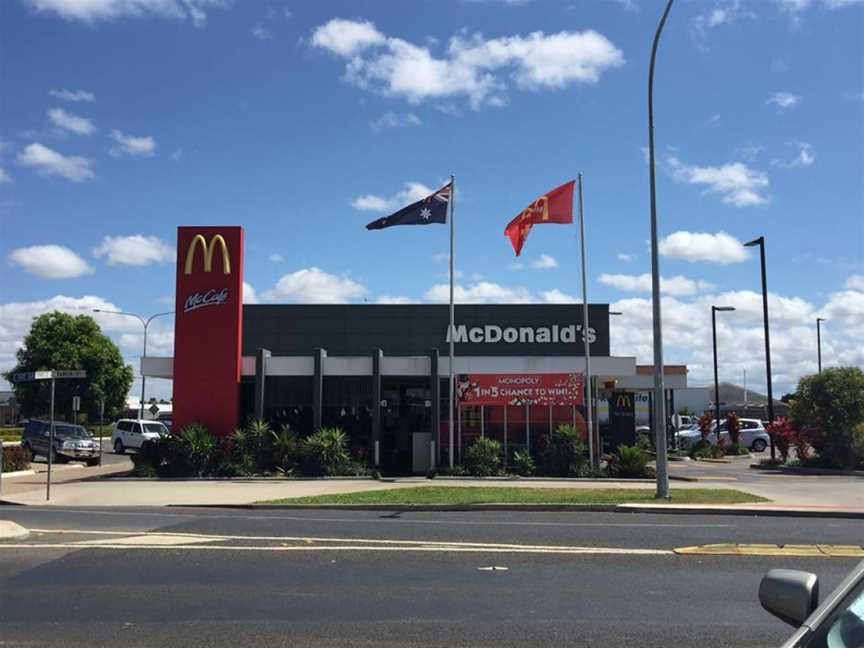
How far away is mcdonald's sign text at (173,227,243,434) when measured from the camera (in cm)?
2660

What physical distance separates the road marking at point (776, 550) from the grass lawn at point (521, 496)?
5.56 meters

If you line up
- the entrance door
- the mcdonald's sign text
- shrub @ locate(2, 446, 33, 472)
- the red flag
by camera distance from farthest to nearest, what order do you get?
the entrance door, shrub @ locate(2, 446, 33, 472), the mcdonald's sign text, the red flag

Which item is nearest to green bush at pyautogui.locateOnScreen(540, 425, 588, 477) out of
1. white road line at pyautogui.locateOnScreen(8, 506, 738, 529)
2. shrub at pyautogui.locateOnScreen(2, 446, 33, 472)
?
white road line at pyautogui.locateOnScreen(8, 506, 738, 529)

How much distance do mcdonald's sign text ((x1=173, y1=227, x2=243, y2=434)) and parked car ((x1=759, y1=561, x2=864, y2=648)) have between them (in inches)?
971

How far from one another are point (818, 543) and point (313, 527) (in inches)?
305

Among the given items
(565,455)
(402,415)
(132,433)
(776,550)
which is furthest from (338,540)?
(132,433)

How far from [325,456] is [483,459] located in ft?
16.0

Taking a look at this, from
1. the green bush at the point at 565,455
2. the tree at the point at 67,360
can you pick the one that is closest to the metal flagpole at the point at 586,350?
the green bush at the point at 565,455

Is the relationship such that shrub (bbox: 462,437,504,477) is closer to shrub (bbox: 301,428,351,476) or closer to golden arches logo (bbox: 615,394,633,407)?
shrub (bbox: 301,428,351,476)

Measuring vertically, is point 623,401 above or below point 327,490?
above

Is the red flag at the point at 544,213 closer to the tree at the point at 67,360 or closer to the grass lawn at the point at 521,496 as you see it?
the grass lawn at the point at 521,496

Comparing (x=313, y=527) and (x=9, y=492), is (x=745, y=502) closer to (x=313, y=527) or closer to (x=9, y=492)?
(x=313, y=527)

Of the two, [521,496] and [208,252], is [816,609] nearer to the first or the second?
[521,496]

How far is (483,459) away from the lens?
25328 mm
